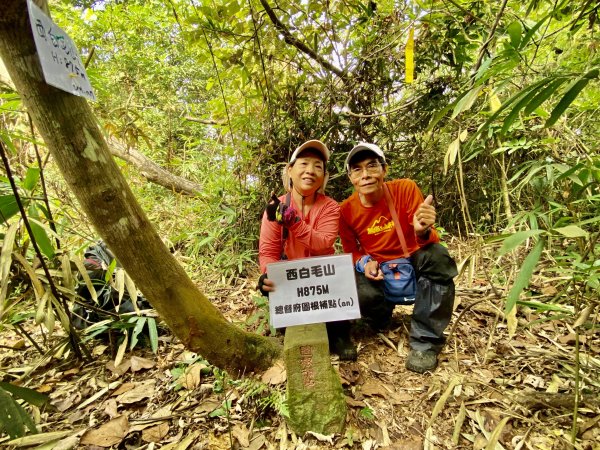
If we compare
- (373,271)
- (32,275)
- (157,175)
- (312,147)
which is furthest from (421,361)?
(157,175)

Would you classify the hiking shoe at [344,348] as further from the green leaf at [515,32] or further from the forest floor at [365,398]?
the green leaf at [515,32]

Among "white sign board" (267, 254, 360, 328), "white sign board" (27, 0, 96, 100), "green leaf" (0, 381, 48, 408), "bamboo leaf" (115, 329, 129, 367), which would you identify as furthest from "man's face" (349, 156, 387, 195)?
"green leaf" (0, 381, 48, 408)

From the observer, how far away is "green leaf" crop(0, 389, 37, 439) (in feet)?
3.90

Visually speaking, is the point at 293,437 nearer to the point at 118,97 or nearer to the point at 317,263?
the point at 317,263

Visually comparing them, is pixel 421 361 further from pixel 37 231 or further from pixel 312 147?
pixel 37 231

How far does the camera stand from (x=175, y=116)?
687 centimetres

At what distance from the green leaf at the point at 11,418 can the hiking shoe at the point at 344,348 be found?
150 centimetres

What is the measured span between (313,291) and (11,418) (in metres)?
1.31

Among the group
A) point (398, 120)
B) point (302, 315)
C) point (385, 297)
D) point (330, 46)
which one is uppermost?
point (330, 46)

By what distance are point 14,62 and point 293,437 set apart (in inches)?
69.6

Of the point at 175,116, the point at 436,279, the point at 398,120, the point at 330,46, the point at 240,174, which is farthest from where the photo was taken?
the point at 175,116

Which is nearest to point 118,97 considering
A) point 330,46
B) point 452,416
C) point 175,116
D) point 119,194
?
point 175,116

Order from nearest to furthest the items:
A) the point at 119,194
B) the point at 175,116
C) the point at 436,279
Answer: the point at 119,194 → the point at 436,279 → the point at 175,116

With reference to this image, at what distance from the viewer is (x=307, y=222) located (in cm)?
212
